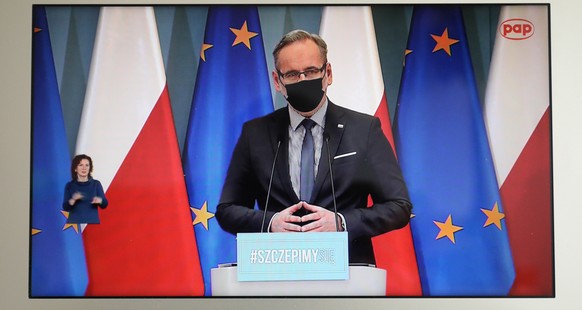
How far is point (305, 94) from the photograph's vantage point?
3.02 meters

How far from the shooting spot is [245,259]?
9.76 feet

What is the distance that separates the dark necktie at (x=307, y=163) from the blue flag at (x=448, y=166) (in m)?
0.38

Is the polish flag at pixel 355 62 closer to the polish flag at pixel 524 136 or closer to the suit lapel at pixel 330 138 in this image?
the suit lapel at pixel 330 138

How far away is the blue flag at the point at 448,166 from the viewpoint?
9.81 ft

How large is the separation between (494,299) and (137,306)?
5.10ft

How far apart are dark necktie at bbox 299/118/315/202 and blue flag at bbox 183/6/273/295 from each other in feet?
0.64

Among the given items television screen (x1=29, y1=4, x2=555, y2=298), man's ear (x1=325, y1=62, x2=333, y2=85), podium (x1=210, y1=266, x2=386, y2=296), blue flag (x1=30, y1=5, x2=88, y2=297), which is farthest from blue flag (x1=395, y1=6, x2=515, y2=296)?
blue flag (x1=30, y1=5, x2=88, y2=297)

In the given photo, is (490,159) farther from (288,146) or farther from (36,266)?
(36,266)

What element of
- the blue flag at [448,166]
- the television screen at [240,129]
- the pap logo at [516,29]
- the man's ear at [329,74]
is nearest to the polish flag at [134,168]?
the television screen at [240,129]

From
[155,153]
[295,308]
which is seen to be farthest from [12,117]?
[295,308]

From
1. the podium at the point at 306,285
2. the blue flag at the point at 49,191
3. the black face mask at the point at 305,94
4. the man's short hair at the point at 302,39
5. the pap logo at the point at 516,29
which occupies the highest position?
the pap logo at the point at 516,29

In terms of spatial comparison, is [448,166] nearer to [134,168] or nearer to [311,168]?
[311,168]

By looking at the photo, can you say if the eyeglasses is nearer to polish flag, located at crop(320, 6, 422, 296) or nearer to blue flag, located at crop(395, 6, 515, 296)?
polish flag, located at crop(320, 6, 422, 296)

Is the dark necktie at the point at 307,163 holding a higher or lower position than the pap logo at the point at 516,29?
lower
